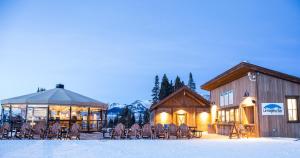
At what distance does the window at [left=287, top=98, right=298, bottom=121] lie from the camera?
52.5 feet

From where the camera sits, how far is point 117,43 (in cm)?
5447

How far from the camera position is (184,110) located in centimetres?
2547

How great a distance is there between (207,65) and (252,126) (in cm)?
9269

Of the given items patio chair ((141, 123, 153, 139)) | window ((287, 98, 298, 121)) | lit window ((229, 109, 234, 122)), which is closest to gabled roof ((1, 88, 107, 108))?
patio chair ((141, 123, 153, 139))

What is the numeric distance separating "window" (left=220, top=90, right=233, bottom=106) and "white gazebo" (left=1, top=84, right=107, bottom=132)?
25.2 feet

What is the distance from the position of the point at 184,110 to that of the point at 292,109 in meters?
10.4

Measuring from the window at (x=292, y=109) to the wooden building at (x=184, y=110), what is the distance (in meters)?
9.52

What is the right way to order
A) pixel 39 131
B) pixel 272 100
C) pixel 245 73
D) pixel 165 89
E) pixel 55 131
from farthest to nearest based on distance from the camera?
1. pixel 165 89
2. pixel 245 73
3. pixel 272 100
4. pixel 39 131
5. pixel 55 131

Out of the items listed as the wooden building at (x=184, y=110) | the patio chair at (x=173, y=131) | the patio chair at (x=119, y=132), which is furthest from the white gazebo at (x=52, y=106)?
the patio chair at (x=173, y=131)

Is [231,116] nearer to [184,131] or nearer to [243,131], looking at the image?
[243,131]

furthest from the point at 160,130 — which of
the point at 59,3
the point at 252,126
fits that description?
the point at 59,3

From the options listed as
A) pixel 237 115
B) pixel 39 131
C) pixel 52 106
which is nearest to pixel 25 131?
pixel 39 131

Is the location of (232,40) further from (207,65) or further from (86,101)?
(86,101)

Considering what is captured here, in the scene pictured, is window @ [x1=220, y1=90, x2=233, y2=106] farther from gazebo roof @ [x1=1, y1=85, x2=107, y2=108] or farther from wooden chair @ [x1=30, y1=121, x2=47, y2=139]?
wooden chair @ [x1=30, y1=121, x2=47, y2=139]
